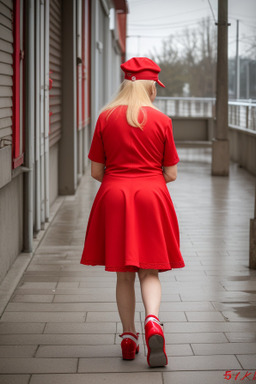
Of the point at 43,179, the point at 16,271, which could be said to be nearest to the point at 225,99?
the point at 43,179

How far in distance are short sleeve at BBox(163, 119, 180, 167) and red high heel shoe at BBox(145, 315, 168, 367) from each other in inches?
32.4

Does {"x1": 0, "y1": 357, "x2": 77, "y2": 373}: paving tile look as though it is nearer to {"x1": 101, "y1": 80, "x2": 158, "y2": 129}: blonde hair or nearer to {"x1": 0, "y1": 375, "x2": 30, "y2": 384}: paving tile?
{"x1": 0, "y1": 375, "x2": 30, "y2": 384}: paving tile

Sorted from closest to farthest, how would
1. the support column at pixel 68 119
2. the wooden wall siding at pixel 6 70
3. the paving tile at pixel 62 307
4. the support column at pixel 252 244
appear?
the paving tile at pixel 62 307 → the wooden wall siding at pixel 6 70 → the support column at pixel 252 244 → the support column at pixel 68 119

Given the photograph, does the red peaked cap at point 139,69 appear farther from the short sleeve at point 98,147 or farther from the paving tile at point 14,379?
the paving tile at point 14,379

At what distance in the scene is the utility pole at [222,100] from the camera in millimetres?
14609

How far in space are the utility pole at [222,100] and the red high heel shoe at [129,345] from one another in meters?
11.0

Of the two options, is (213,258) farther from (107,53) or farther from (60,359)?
(107,53)

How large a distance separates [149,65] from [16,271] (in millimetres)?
2779

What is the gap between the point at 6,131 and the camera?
5914 millimetres

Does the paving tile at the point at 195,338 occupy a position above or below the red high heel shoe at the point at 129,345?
below

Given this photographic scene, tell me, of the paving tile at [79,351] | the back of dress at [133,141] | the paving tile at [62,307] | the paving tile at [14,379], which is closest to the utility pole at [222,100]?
the paving tile at [62,307]

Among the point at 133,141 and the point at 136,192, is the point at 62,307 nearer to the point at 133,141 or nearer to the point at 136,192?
the point at 136,192

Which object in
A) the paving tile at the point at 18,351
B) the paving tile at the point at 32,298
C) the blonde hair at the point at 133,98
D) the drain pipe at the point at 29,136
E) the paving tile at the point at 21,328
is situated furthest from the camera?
the drain pipe at the point at 29,136

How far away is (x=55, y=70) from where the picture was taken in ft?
33.9
